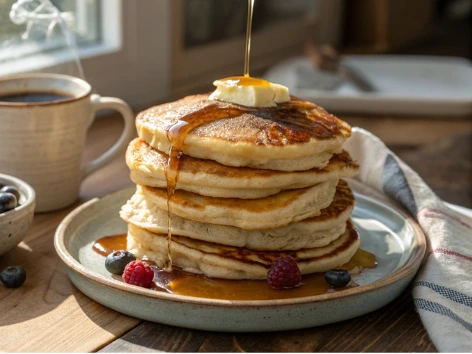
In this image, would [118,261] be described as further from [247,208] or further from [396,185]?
[396,185]

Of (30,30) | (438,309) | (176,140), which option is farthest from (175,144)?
(30,30)

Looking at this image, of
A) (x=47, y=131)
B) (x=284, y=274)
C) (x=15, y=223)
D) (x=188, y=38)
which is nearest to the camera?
(x=284, y=274)

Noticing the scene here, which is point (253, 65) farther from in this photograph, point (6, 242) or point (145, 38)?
point (6, 242)

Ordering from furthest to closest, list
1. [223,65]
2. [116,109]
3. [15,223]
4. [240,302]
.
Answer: [223,65]
[116,109]
[15,223]
[240,302]

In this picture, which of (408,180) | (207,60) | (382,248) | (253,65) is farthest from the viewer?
(253,65)

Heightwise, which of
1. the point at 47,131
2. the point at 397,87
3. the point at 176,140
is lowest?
the point at 397,87

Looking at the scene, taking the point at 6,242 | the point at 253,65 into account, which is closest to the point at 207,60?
the point at 253,65
